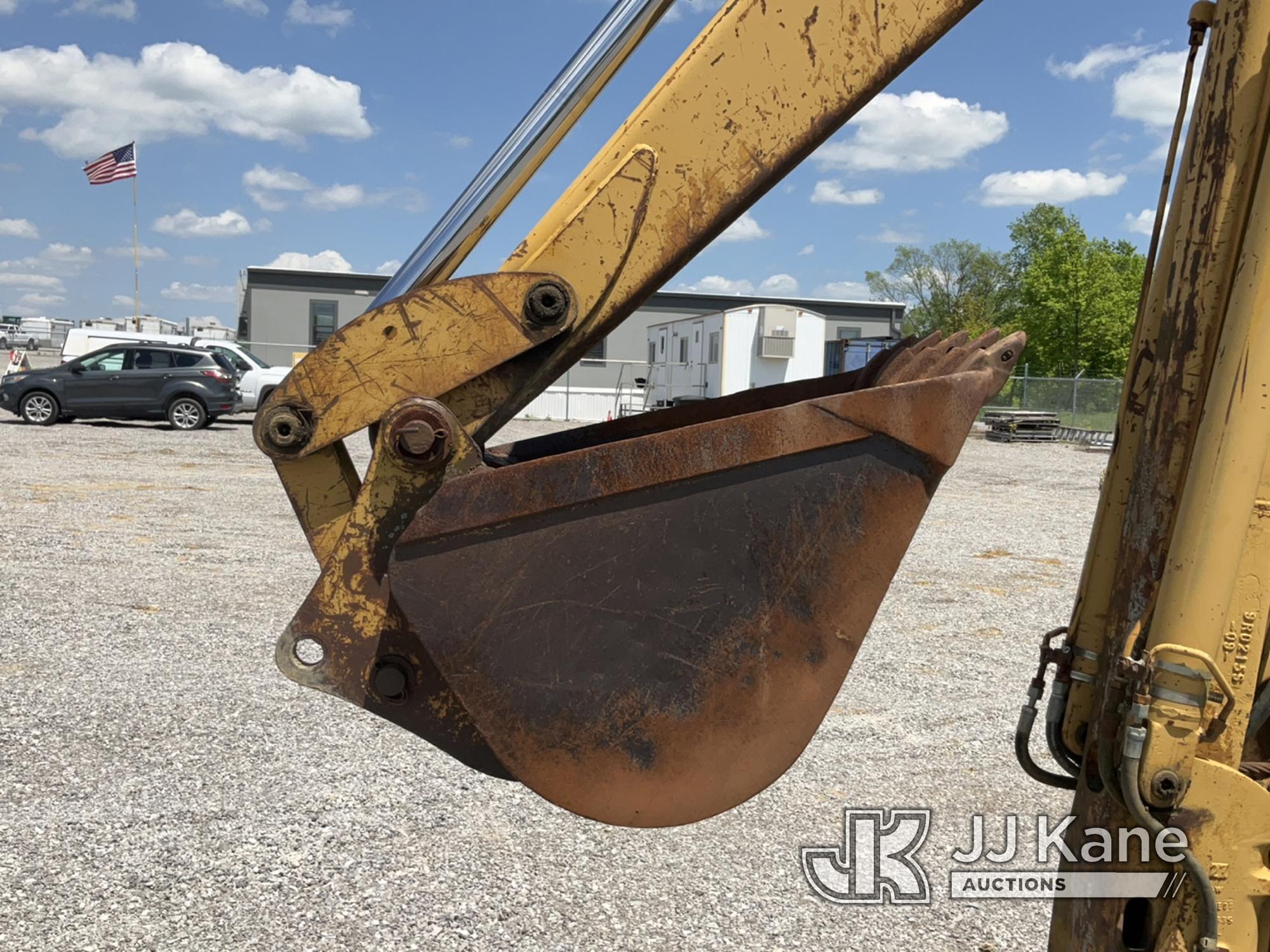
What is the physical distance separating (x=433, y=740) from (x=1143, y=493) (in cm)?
132

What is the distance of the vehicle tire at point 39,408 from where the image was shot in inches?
790

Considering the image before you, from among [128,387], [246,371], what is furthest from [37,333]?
[128,387]

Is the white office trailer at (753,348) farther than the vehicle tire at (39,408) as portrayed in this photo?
Yes

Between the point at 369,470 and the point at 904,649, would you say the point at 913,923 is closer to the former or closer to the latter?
→ the point at 369,470

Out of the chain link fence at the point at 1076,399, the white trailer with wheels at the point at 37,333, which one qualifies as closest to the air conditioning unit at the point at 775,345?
the chain link fence at the point at 1076,399

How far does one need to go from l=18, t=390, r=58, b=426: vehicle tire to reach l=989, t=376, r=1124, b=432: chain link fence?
24263 mm

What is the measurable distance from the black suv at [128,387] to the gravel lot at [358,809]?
1344cm

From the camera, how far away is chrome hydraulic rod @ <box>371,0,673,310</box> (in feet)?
6.15

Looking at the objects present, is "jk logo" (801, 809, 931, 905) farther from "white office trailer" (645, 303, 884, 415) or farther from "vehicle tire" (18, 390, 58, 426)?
"white office trailer" (645, 303, 884, 415)

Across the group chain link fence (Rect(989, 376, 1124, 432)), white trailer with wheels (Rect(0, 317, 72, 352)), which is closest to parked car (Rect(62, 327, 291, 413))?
chain link fence (Rect(989, 376, 1124, 432))

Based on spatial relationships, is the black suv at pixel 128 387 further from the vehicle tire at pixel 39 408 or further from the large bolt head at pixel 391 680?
the large bolt head at pixel 391 680

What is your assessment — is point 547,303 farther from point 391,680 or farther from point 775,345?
point 775,345

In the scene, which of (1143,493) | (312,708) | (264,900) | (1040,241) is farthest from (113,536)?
(1040,241)

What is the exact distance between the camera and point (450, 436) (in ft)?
5.80
